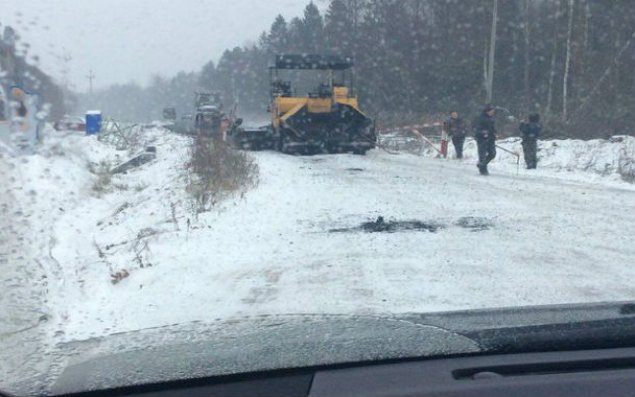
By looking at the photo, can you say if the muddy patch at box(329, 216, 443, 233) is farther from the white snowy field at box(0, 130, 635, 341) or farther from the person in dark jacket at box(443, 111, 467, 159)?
the person in dark jacket at box(443, 111, 467, 159)

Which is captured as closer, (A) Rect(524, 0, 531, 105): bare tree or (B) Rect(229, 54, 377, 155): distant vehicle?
(B) Rect(229, 54, 377, 155): distant vehicle

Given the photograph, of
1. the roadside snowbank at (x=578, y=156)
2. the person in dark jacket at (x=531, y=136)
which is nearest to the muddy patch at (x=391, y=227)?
the roadside snowbank at (x=578, y=156)

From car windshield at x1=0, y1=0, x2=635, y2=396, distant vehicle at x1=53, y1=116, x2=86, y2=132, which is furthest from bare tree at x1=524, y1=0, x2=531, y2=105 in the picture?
distant vehicle at x1=53, y1=116, x2=86, y2=132

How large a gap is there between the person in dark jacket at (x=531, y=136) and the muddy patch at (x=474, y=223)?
9.50 m

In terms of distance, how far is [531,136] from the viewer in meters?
19.8

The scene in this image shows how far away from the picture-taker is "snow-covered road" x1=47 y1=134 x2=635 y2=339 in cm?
636

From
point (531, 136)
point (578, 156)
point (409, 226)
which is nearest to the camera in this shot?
point (409, 226)

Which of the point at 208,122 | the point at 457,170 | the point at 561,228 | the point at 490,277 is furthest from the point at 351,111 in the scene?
the point at 490,277

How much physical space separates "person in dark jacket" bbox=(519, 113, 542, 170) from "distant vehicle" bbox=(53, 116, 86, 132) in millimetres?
11079

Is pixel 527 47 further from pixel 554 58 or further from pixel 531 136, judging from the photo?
pixel 531 136

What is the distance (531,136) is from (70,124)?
1148 cm

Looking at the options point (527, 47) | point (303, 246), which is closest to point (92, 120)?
point (303, 246)

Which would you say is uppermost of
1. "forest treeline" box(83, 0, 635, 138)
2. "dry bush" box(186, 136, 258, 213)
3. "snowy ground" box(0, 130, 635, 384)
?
"forest treeline" box(83, 0, 635, 138)

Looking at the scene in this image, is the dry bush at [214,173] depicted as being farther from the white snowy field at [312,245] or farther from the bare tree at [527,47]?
the bare tree at [527,47]
